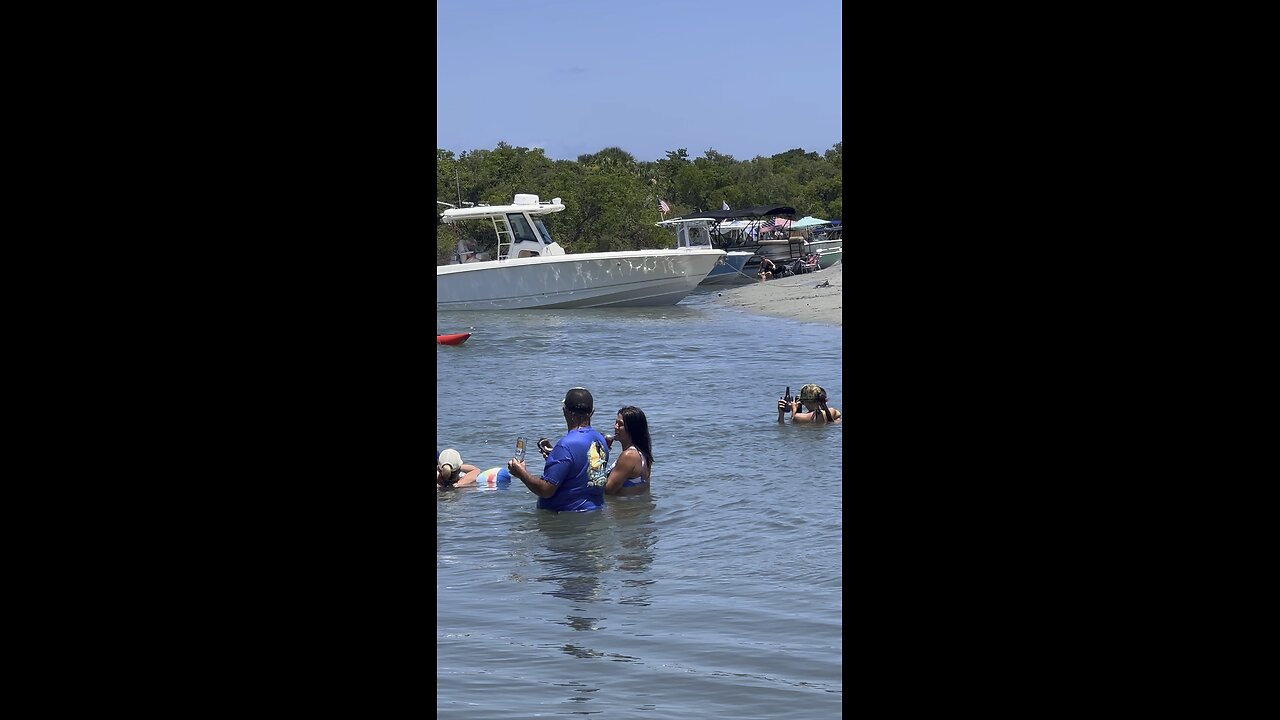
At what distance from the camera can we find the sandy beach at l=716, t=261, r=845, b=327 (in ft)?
119

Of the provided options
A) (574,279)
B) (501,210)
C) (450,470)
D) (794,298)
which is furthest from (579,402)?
(794,298)

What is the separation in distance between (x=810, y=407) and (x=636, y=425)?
5.18m

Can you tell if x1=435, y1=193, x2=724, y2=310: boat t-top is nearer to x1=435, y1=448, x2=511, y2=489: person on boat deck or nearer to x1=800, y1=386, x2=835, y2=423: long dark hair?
x1=800, y1=386, x2=835, y2=423: long dark hair

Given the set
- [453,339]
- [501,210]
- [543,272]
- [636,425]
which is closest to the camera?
[636,425]

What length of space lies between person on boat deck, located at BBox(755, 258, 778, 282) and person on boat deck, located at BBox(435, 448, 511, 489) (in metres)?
39.6

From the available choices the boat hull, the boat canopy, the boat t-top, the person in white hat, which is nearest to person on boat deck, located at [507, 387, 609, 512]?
the person in white hat

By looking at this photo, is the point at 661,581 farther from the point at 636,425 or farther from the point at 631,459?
the point at 631,459

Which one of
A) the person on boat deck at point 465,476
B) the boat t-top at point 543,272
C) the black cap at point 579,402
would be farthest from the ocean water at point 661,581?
the boat t-top at point 543,272

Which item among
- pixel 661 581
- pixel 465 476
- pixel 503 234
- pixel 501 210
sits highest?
pixel 501 210

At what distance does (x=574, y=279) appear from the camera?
115ft

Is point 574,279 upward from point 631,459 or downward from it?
upward
